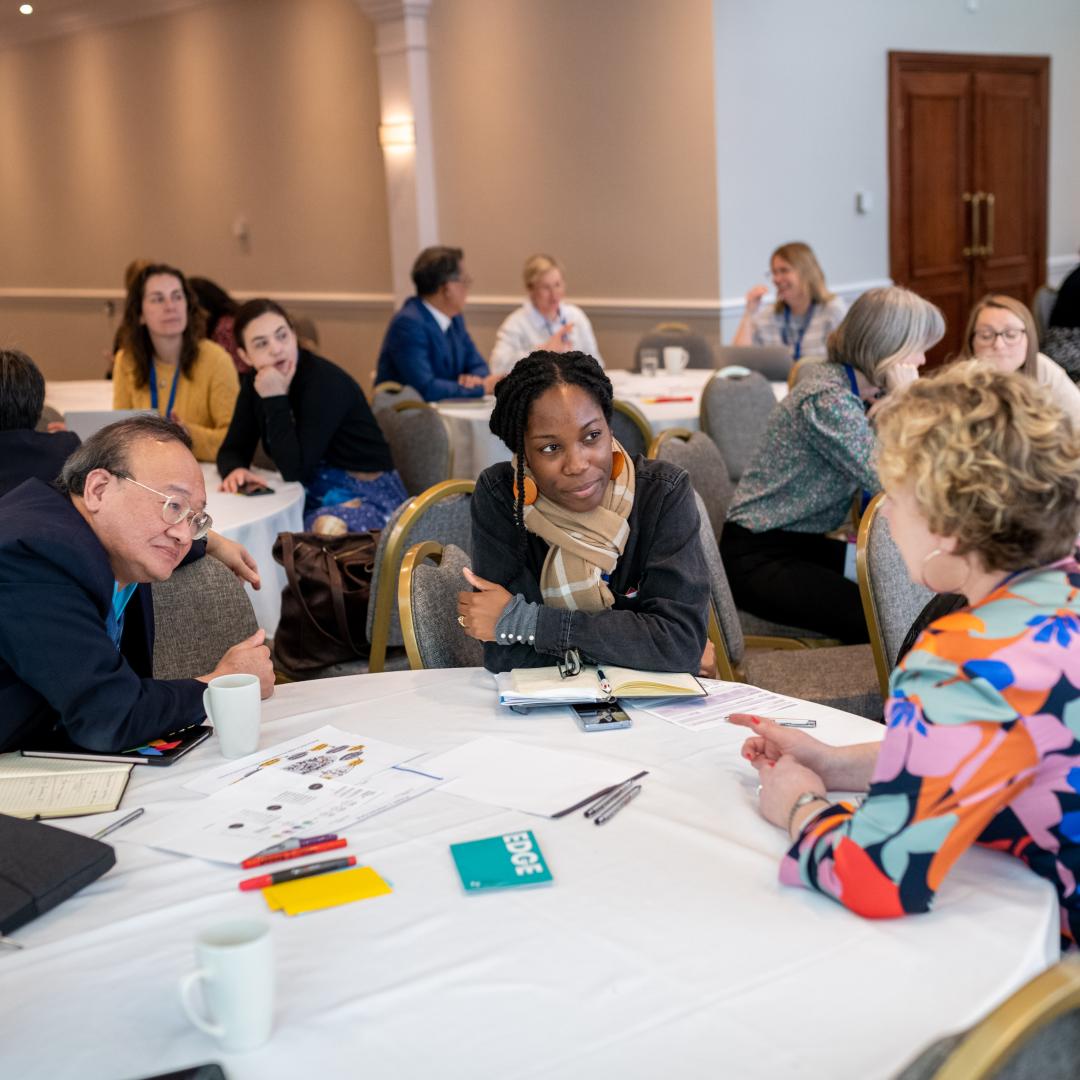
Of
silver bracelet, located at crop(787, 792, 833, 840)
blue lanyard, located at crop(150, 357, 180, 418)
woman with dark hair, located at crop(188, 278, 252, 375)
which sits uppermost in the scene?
woman with dark hair, located at crop(188, 278, 252, 375)

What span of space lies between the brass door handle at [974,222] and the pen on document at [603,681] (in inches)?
322

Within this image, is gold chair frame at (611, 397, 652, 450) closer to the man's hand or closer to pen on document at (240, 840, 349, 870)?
the man's hand

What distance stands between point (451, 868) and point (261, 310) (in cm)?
308

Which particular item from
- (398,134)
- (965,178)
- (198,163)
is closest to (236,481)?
(398,134)

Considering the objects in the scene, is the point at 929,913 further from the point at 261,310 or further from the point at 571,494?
the point at 261,310

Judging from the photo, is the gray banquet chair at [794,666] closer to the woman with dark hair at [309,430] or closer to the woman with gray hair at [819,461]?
the woman with gray hair at [819,461]

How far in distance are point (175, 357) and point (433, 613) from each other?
120 inches

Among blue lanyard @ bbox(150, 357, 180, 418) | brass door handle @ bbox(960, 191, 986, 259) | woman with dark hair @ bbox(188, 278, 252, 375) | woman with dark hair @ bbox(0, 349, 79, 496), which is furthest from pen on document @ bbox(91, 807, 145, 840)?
brass door handle @ bbox(960, 191, 986, 259)

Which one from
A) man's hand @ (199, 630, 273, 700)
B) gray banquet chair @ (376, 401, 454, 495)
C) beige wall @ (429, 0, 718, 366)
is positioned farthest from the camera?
beige wall @ (429, 0, 718, 366)

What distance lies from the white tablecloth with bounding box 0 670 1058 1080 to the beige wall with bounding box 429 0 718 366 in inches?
261

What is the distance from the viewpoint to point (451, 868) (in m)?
1.52

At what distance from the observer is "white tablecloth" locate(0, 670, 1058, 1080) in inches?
45.8

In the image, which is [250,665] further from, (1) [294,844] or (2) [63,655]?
(1) [294,844]

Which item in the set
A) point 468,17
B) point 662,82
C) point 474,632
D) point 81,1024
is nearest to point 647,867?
point 81,1024
